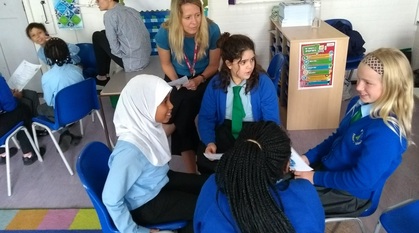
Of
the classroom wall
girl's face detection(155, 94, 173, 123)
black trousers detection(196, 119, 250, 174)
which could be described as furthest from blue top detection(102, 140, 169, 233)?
the classroom wall

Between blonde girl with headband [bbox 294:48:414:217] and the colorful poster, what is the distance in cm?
332

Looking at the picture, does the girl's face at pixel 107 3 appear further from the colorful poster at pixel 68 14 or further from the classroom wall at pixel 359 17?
the classroom wall at pixel 359 17

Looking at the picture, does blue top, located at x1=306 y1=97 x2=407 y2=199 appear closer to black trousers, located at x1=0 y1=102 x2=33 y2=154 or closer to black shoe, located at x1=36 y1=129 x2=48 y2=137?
black trousers, located at x1=0 y1=102 x2=33 y2=154

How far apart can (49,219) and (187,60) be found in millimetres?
1386

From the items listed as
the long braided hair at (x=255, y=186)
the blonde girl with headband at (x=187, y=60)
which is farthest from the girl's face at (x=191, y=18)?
the long braided hair at (x=255, y=186)

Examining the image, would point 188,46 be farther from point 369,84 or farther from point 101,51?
point 101,51

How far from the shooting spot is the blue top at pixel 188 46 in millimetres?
2332

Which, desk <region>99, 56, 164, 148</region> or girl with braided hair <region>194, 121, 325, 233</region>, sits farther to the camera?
desk <region>99, 56, 164, 148</region>

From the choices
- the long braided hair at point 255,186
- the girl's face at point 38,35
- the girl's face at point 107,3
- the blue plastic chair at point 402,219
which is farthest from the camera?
the girl's face at point 38,35

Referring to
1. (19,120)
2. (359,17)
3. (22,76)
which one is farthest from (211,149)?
(359,17)

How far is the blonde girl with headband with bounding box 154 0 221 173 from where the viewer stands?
2.23 meters

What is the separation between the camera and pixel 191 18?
220 centimetres

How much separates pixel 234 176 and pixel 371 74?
76 cm

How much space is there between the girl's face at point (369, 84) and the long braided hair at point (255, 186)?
23.5 inches
